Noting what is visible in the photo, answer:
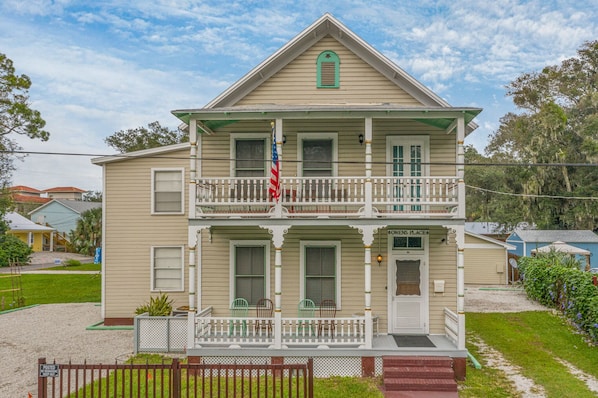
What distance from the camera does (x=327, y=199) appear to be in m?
10.5

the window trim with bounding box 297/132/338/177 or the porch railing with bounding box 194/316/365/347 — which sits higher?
the window trim with bounding box 297/132/338/177

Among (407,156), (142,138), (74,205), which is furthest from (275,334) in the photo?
(74,205)

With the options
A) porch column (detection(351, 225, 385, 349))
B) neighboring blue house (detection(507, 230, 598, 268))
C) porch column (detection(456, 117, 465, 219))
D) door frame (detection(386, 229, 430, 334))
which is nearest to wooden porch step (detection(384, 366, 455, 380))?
porch column (detection(351, 225, 385, 349))

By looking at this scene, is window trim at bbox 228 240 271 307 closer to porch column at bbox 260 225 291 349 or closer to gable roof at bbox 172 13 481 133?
porch column at bbox 260 225 291 349

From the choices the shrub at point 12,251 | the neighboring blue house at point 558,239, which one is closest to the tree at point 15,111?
the shrub at point 12,251

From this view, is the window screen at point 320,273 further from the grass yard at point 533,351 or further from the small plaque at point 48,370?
the small plaque at point 48,370

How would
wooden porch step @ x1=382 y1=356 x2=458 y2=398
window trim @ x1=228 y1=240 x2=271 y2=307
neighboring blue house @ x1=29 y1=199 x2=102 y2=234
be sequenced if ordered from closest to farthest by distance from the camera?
wooden porch step @ x1=382 y1=356 x2=458 y2=398
window trim @ x1=228 y1=240 x2=271 y2=307
neighboring blue house @ x1=29 y1=199 x2=102 y2=234

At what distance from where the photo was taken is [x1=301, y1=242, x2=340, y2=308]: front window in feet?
36.1

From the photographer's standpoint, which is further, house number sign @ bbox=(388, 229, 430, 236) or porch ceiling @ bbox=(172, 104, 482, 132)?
house number sign @ bbox=(388, 229, 430, 236)

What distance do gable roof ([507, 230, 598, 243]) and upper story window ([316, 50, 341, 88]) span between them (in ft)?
73.3

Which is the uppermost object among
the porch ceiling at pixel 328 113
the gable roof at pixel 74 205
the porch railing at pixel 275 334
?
the porch ceiling at pixel 328 113

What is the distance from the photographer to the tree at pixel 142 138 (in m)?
41.0

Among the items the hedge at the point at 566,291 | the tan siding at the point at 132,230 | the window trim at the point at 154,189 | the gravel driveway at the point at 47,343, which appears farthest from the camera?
the tan siding at the point at 132,230

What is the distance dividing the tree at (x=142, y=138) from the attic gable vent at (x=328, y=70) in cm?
3171
